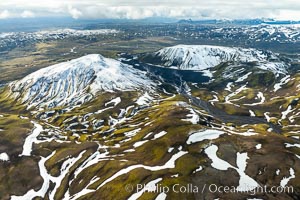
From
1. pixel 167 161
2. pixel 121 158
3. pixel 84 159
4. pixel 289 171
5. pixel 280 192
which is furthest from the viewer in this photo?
pixel 84 159

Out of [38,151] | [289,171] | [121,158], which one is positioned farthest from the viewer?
[38,151]

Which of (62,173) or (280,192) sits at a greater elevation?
(280,192)

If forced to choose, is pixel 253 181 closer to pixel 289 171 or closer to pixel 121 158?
pixel 289 171

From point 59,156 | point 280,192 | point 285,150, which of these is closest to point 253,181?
point 280,192

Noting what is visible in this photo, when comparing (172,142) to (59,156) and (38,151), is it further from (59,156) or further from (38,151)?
(38,151)

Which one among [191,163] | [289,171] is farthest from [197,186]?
[289,171]

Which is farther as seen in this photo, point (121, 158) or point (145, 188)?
point (121, 158)

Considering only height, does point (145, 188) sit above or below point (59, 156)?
above

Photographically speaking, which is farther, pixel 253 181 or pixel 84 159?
pixel 84 159

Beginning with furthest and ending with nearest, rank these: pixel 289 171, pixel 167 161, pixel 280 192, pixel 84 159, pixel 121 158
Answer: pixel 84 159, pixel 121 158, pixel 167 161, pixel 289 171, pixel 280 192
